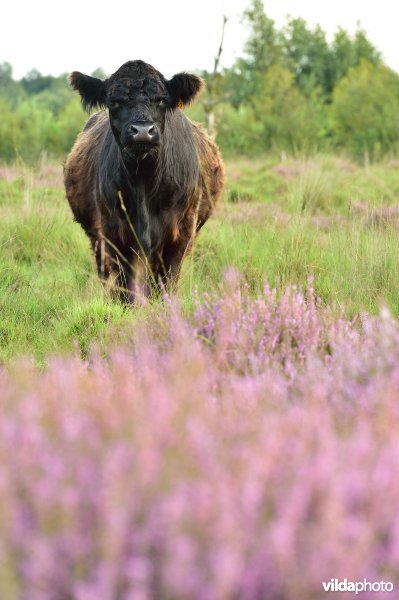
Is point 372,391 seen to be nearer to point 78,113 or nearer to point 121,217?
point 121,217

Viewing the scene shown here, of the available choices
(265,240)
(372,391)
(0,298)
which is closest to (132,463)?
(372,391)

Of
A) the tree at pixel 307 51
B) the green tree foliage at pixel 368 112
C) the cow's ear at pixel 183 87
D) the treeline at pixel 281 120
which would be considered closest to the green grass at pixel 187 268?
the cow's ear at pixel 183 87

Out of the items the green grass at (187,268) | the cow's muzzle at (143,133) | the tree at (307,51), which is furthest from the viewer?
the tree at (307,51)

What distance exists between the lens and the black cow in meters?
5.56

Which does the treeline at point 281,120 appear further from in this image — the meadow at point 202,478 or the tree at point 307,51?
the meadow at point 202,478

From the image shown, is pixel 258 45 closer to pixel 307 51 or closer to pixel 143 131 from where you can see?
pixel 307 51

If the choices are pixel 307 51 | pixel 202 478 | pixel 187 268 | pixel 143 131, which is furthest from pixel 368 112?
pixel 307 51

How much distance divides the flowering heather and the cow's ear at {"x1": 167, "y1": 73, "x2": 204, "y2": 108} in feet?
14.0

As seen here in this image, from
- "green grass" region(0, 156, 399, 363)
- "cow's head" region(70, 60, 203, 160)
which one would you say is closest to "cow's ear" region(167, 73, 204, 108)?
"cow's head" region(70, 60, 203, 160)

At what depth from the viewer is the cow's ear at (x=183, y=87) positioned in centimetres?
584

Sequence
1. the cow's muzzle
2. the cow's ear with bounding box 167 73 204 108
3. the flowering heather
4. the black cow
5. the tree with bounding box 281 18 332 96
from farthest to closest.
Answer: the tree with bounding box 281 18 332 96, the cow's ear with bounding box 167 73 204 108, the black cow, the cow's muzzle, the flowering heather

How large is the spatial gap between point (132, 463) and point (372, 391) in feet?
3.33

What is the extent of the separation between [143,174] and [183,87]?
2.60ft

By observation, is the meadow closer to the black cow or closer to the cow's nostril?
the cow's nostril
